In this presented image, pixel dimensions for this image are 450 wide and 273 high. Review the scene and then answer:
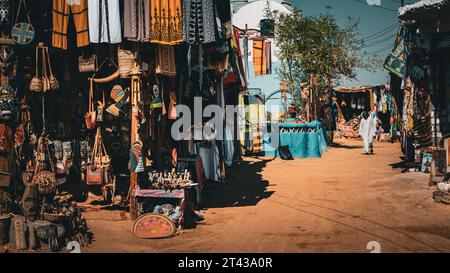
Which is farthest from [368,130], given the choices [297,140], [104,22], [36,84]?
[36,84]

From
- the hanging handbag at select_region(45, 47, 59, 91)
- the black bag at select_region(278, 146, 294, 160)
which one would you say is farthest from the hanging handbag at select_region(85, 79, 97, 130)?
the black bag at select_region(278, 146, 294, 160)

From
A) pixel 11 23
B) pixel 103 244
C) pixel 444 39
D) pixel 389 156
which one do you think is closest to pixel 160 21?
pixel 11 23

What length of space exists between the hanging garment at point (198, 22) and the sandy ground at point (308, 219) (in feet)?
12.2

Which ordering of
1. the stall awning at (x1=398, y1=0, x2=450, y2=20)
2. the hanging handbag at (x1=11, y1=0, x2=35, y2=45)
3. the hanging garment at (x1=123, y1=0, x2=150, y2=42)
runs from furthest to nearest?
the stall awning at (x1=398, y1=0, x2=450, y2=20)
the hanging garment at (x1=123, y1=0, x2=150, y2=42)
the hanging handbag at (x1=11, y1=0, x2=35, y2=45)

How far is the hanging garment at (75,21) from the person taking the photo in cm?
915

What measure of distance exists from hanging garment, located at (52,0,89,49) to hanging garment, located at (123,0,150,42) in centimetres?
88

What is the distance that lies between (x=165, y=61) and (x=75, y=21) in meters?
1.99

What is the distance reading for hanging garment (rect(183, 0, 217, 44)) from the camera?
9383 mm

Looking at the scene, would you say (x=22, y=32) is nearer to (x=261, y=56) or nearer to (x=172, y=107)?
(x=172, y=107)

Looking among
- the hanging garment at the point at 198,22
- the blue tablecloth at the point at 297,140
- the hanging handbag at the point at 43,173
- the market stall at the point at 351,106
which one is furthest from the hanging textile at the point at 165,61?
the market stall at the point at 351,106

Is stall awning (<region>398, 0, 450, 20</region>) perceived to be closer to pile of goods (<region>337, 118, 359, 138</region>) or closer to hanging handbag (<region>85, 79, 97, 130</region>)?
hanging handbag (<region>85, 79, 97, 130</region>)

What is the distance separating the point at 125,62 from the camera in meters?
8.97
